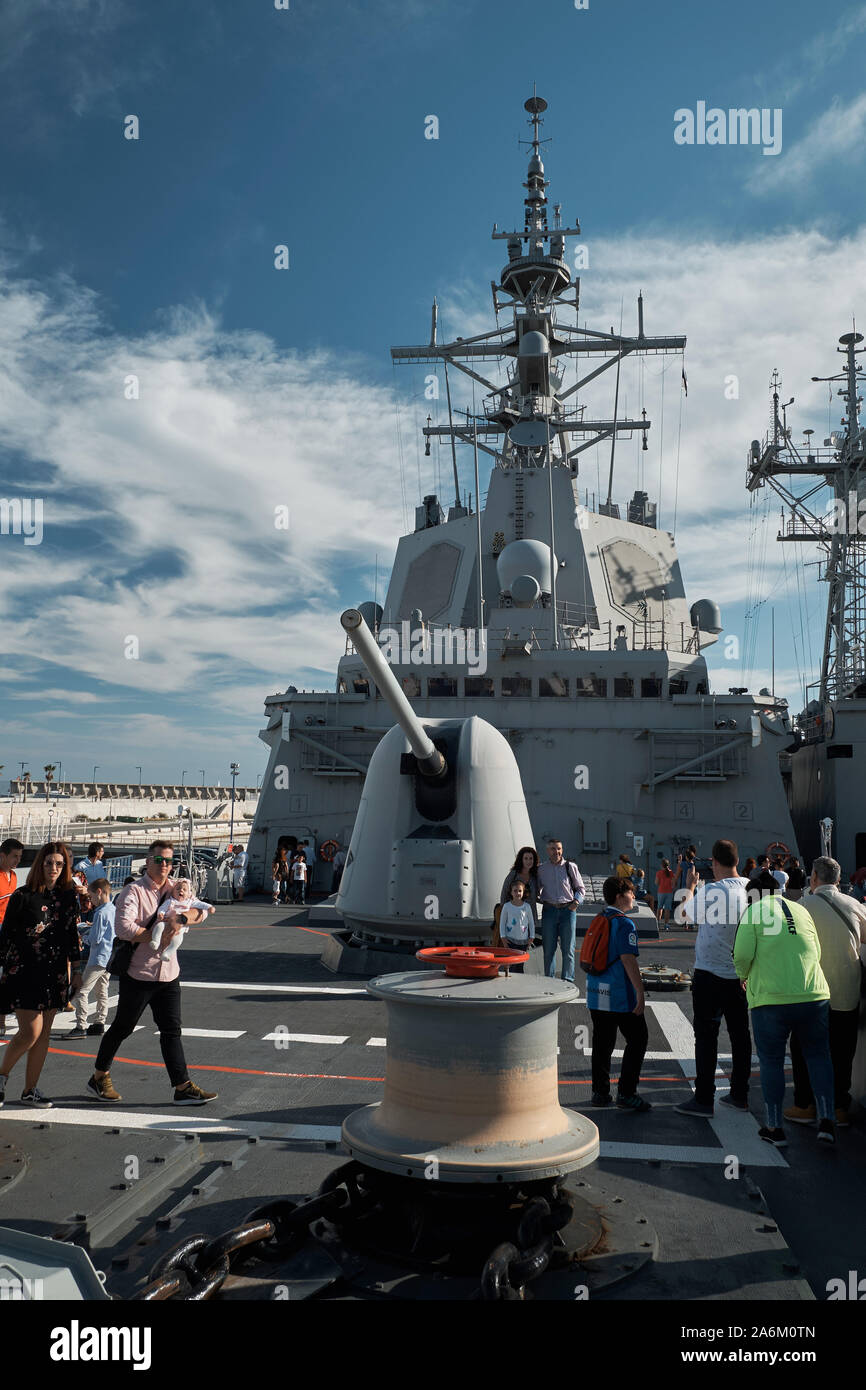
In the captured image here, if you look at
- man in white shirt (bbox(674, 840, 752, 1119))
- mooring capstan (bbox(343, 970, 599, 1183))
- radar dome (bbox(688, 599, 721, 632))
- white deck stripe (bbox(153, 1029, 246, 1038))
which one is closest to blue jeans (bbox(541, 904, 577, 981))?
man in white shirt (bbox(674, 840, 752, 1119))

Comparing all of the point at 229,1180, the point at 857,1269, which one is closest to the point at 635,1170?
the point at 857,1269

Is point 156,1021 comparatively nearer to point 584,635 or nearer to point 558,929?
point 558,929

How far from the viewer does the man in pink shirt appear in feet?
13.8

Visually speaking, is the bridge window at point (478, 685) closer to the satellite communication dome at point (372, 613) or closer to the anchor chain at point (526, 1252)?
the satellite communication dome at point (372, 613)

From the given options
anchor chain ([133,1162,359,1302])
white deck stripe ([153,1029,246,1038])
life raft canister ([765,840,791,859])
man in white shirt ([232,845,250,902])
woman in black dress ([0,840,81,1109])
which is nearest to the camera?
anchor chain ([133,1162,359,1302])

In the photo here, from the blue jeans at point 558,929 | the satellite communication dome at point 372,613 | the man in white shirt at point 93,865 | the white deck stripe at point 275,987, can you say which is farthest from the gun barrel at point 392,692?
the satellite communication dome at point 372,613

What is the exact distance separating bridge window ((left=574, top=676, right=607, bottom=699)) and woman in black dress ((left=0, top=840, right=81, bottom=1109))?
12.8m

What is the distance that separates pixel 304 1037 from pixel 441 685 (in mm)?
11169

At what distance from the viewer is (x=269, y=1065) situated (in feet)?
16.1

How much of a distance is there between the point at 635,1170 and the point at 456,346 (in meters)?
22.6

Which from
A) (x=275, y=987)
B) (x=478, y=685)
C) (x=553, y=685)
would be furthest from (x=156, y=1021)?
(x=553, y=685)

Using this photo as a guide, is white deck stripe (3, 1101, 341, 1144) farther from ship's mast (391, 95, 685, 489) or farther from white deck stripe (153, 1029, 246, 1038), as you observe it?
ship's mast (391, 95, 685, 489)

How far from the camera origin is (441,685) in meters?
16.5
